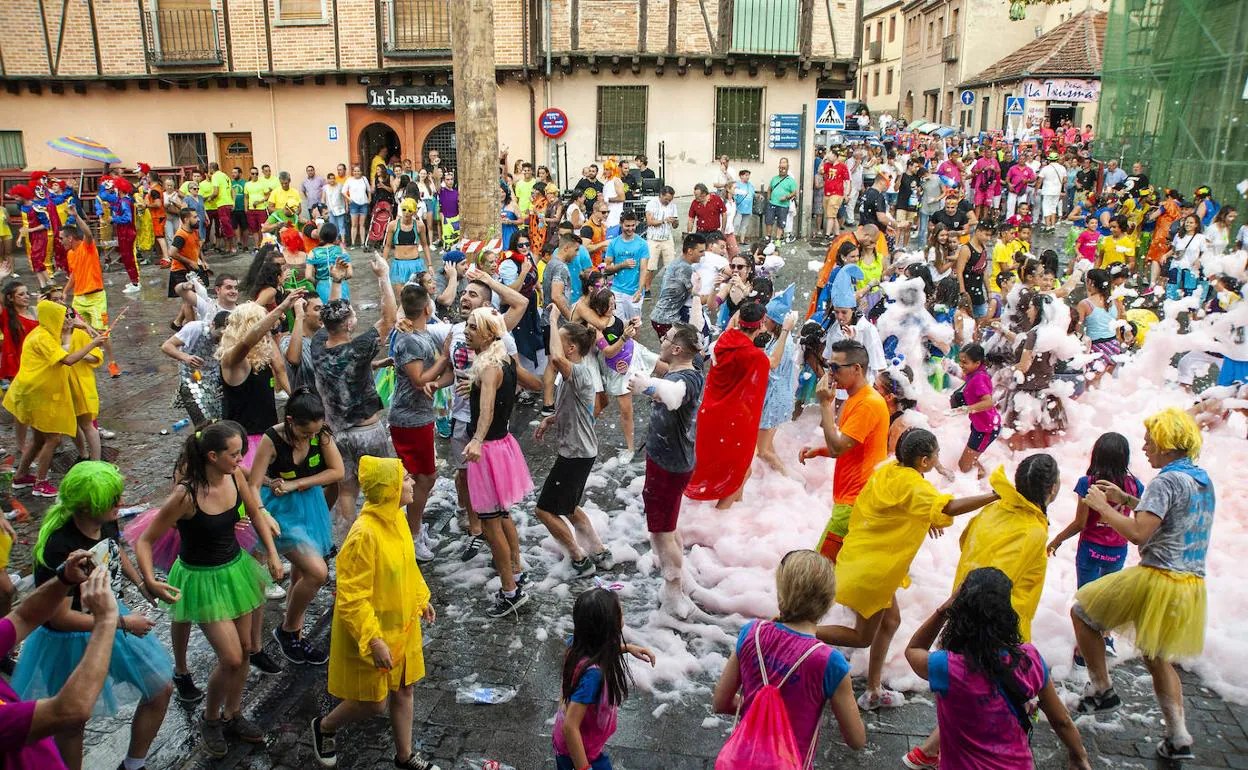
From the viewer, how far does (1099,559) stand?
5.03m

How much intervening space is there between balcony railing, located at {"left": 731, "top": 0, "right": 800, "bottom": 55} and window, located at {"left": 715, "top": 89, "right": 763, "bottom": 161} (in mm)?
1088

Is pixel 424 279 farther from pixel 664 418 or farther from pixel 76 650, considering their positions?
pixel 76 650

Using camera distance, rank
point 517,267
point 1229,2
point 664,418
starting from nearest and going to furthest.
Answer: point 664,418 → point 517,267 → point 1229,2

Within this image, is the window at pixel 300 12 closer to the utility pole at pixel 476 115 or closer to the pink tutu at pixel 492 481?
the utility pole at pixel 476 115

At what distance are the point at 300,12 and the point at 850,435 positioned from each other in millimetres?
22854

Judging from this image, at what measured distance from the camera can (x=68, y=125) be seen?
81.5 feet

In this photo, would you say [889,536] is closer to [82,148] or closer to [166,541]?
[166,541]

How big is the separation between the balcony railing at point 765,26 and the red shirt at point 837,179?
3.62 m

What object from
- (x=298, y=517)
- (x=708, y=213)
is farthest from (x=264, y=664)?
(x=708, y=213)

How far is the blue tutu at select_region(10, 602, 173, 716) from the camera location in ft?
12.6

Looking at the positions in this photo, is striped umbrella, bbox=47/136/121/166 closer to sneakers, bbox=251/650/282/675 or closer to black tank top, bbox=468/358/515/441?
black tank top, bbox=468/358/515/441

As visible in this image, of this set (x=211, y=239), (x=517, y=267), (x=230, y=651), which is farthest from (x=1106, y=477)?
(x=211, y=239)

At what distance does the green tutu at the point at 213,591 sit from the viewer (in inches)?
172

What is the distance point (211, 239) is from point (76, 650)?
1960cm
